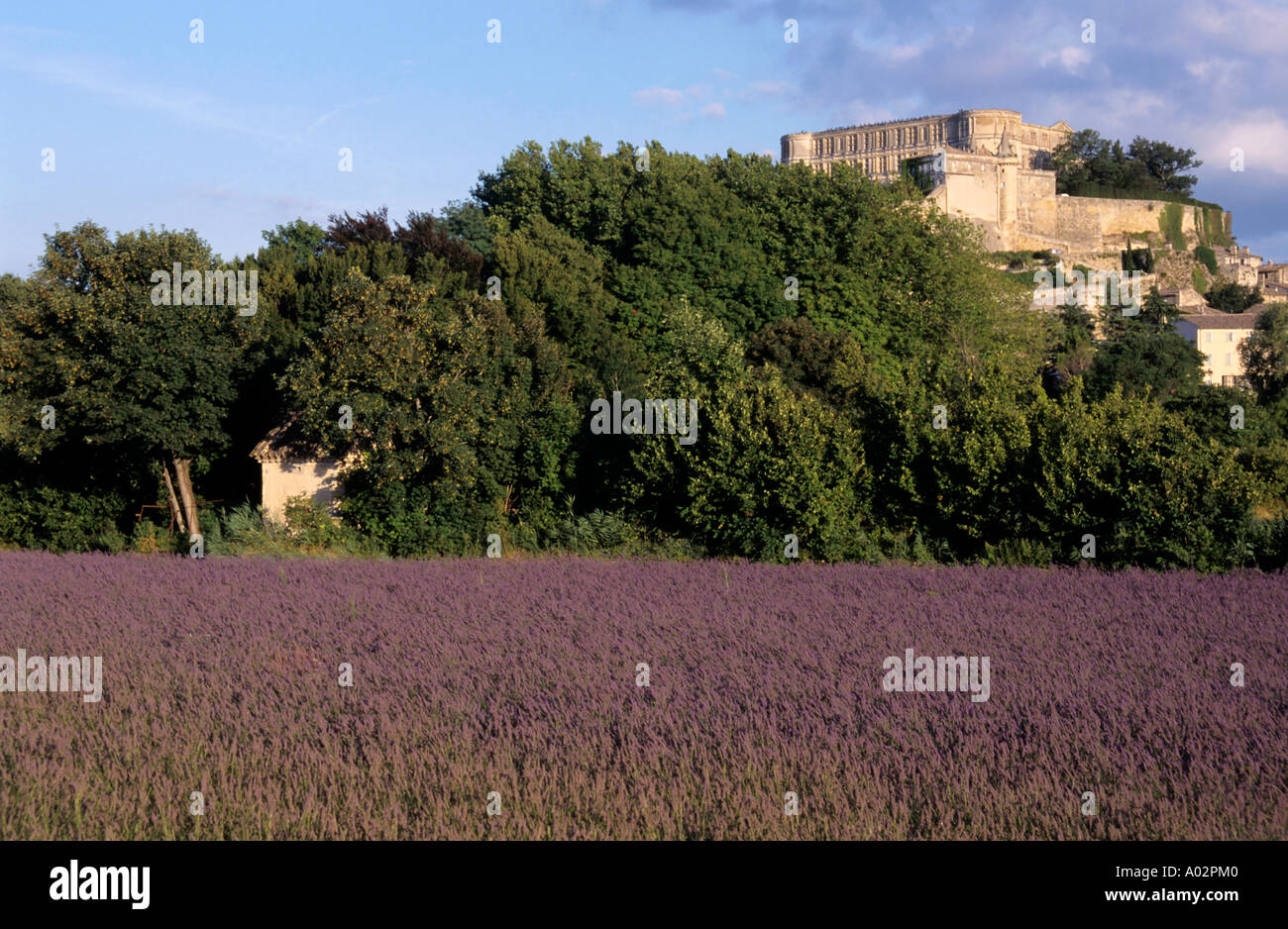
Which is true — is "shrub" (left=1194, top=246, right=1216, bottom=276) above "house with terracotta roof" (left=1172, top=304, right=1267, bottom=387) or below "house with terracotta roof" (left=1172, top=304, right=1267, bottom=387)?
above

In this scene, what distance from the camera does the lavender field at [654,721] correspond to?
210 inches

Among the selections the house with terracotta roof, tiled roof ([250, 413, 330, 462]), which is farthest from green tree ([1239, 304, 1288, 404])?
tiled roof ([250, 413, 330, 462])

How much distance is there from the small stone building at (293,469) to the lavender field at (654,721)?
12.0m

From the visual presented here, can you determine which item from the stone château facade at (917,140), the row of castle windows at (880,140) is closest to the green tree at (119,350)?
the stone château facade at (917,140)

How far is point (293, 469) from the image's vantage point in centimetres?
2467

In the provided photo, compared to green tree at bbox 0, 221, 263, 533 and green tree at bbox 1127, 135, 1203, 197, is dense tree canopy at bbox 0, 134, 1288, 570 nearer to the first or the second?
green tree at bbox 0, 221, 263, 533

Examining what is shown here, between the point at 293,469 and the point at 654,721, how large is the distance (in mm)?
19661

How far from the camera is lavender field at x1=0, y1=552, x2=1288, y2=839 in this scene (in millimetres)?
5336

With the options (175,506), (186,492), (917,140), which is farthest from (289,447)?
(917,140)

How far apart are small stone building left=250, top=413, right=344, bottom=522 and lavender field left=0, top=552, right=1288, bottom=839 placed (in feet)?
39.4

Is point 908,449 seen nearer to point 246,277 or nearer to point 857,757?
point 857,757

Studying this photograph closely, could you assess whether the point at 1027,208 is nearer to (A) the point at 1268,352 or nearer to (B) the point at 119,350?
(A) the point at 1268,352

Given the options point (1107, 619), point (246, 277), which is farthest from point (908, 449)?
point (246, 277)

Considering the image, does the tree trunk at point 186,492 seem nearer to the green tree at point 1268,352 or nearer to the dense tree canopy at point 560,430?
the dense tree canopy at point 560,430
